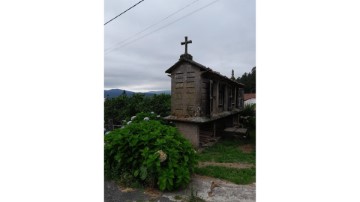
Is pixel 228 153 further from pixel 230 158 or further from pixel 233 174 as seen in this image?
pixel 233 174

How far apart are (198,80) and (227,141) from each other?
2491 millimetres

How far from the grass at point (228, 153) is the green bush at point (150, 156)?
5.92 ft

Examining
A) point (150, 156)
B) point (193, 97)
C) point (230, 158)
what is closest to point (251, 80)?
point (150, 156)

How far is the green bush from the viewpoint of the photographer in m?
2.87

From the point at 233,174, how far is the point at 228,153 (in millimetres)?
2070

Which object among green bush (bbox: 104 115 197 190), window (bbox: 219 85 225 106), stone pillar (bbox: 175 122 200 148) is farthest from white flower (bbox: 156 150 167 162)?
window (bbox: 219 85 225 106)

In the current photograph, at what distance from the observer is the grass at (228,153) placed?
524 centimetres

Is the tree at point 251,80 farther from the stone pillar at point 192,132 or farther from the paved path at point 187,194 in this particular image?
the stone pillar at point 192,132

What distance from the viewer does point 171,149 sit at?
9.89 ft

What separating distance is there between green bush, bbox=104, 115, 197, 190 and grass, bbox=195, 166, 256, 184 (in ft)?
1.81

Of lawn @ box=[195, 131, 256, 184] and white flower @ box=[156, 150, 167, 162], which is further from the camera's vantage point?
lawn @ box=[195, 131, 256, 184]

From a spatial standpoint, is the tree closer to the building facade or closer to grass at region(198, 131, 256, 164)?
the building facade
